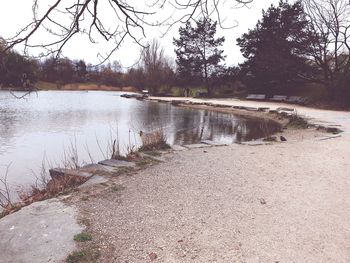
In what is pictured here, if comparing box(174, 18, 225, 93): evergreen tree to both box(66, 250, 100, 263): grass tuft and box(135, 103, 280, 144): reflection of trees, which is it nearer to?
box(135, 103, 280, 144): reflection of trees

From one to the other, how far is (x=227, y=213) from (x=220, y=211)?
3.5 inches

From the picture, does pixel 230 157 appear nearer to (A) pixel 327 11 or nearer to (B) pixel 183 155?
(B) pixel 183 155

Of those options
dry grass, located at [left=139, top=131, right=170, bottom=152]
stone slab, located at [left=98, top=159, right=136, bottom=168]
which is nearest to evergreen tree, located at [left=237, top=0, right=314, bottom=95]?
dry grass, located at [left=139, top=131, right=170, bottom=152]

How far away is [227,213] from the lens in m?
3.87

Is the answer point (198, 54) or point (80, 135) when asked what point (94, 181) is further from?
point (198, 54)

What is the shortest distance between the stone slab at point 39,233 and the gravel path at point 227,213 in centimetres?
25

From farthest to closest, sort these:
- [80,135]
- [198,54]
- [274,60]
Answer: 1. [198,54]
2. [274,60]
3. [80,135]

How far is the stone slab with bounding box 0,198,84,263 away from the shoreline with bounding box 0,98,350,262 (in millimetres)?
167

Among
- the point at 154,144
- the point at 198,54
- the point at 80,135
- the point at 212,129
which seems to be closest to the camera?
the point at 154,144

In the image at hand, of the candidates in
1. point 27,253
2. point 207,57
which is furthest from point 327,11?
point 27,253

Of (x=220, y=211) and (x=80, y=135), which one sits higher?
(x=220, y=211)

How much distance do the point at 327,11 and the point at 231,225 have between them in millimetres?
18195

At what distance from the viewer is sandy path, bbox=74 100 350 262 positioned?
305 cm

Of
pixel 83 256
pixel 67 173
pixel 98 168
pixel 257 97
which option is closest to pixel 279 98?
pixel 257 97
